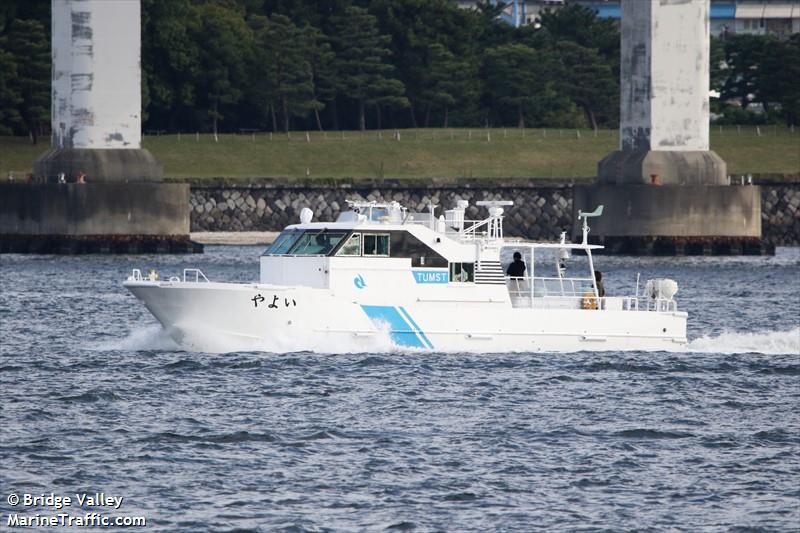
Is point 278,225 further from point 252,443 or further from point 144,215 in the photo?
point 252,443

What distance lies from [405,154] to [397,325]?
7629cm

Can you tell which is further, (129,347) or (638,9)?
(638,9)

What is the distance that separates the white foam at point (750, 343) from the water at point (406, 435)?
0.07 meters

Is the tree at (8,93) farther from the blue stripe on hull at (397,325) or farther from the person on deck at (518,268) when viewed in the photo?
the blue stripe on hull at (397,325)

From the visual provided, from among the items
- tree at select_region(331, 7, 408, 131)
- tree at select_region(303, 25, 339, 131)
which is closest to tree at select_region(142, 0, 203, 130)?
tree at select_region(303, 25, 339, 131)

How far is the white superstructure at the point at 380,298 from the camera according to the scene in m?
38.2

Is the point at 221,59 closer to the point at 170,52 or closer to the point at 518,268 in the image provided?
the point at 170,52

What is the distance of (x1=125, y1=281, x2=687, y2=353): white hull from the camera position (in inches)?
1495

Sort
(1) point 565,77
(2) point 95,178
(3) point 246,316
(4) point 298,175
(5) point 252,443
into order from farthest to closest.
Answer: (1) point 565,77
(4) point 298,175
(2) point 95,178
(3) point 246,316
(5) point 252,443

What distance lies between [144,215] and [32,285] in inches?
780

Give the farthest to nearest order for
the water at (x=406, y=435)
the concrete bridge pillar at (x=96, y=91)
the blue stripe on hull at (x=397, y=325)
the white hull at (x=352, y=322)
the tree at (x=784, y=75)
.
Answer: the tree at (x=784, y=75), the concrete bridge pillar at (x=96, y=91), the blue stripe on hull at (x=397, y=325), the white hull at (x=352, y=322), the water at (x=406, y=435)

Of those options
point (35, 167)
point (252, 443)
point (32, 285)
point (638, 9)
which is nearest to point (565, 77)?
point (638, 9)

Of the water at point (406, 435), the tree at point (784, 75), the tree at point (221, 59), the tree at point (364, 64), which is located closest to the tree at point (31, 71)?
the tree at point (221, 59)

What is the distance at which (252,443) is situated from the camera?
30.2 m
